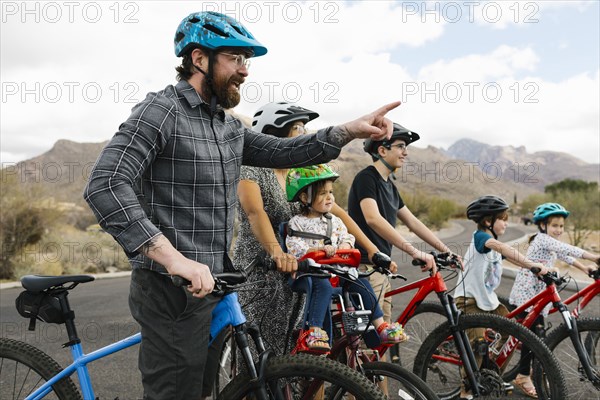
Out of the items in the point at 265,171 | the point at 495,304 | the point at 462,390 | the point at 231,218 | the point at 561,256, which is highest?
the point at 265,171

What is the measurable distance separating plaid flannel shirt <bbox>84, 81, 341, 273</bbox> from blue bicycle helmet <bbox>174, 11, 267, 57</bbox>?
0.19 m

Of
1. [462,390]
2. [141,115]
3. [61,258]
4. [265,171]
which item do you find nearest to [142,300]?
[141,115]

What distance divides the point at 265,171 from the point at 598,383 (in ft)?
9.16

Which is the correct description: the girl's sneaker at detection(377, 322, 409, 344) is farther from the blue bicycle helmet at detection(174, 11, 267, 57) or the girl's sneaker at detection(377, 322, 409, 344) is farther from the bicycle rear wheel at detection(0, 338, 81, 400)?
the blue bicycle helmet at detection(174, 11, 267, 57)

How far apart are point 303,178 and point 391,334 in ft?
3.47

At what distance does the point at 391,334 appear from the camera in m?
3.20

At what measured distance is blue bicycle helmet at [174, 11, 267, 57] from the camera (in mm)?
2276

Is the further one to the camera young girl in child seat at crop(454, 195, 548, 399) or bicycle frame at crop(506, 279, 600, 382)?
young girl in child seat at crop(454, 195, 548, 399)

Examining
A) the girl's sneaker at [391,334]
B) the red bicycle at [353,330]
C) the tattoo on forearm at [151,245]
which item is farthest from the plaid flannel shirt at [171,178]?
the girl's sneaker at [391,334]

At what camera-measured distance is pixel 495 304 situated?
4441mm

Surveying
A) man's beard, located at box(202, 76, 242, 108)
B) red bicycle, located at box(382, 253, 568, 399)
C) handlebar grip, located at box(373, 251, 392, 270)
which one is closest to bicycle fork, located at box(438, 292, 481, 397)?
red bicycle, located at box(382, 253, 568, 399)

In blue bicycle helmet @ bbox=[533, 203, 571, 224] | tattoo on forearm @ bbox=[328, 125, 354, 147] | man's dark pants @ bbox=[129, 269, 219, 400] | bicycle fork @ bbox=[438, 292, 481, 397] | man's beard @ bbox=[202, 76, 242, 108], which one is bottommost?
bicycle fork @ bbox=[438, 292, 481, 397]

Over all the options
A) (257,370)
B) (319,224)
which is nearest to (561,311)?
(319,224)

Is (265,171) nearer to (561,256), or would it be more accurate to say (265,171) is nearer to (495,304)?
(495,304)
